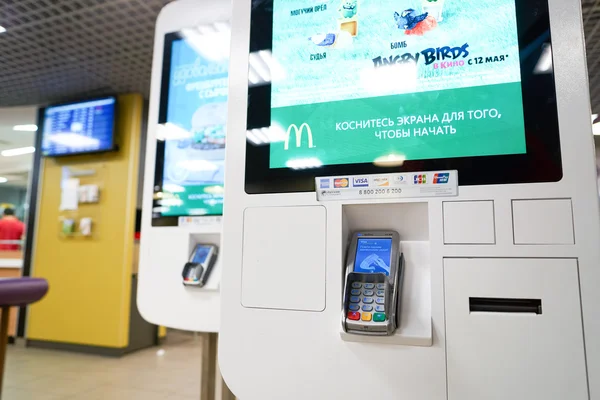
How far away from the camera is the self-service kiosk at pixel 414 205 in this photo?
713mm

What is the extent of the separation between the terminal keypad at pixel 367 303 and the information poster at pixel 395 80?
0.84 ft

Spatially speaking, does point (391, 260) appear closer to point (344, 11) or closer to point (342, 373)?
point (342, 373)

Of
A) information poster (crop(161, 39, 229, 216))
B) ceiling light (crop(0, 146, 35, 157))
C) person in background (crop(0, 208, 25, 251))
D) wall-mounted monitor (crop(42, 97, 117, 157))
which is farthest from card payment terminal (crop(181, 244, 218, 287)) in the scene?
ceiling light (crop(0, 146, 35, 157))

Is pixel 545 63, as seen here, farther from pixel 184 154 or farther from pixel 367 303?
pixel 184 154

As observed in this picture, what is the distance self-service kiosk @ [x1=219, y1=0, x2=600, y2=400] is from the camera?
0.71 metres

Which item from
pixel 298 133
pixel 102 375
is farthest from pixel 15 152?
pixel 298 133

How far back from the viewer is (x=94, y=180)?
179 inches

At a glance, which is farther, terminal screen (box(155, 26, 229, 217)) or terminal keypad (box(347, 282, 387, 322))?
terminal screen (box(155, 26, 229, 217))

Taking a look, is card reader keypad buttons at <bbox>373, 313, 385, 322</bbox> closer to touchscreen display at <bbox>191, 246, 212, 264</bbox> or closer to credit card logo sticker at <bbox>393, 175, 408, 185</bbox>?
credit card logo sticker at <bbox>393, 175, 408, 185</bbox>

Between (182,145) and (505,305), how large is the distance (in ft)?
3.68

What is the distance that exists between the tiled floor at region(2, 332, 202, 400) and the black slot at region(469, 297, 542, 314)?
269 cm

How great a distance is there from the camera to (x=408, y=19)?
0.86 metres

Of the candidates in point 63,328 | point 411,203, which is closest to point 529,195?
point 411,203

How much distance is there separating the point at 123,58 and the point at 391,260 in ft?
12.5
